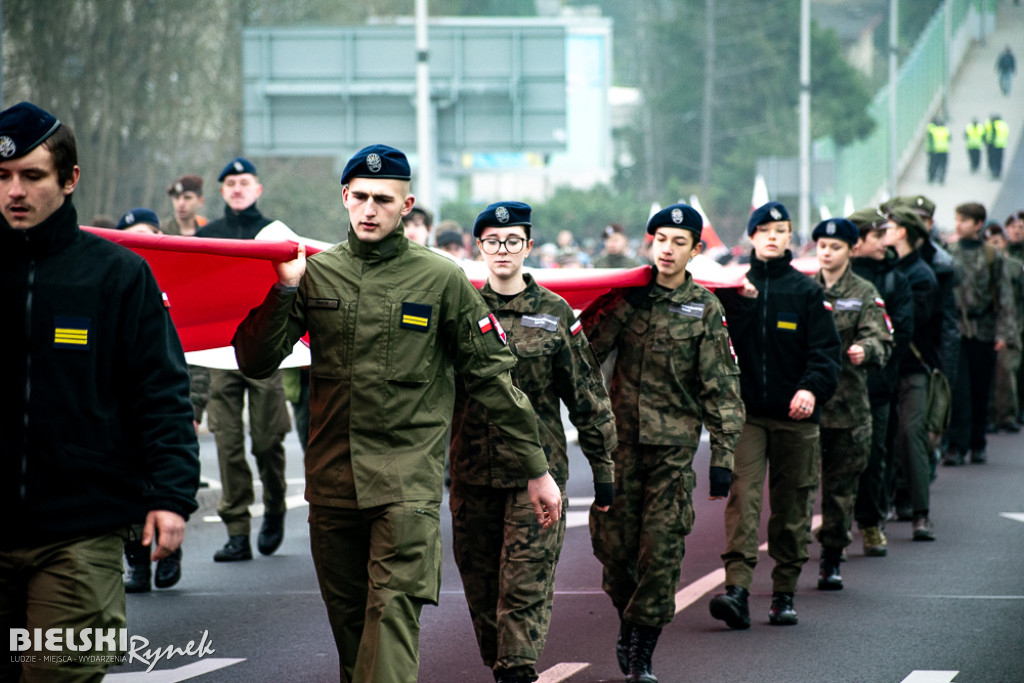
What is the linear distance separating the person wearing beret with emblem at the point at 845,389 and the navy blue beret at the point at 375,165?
4.19 meters

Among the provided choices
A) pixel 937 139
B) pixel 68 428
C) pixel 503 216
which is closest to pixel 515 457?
pixel 503 216

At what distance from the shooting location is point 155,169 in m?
32.6

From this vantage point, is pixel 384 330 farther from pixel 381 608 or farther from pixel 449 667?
pixel 449 667

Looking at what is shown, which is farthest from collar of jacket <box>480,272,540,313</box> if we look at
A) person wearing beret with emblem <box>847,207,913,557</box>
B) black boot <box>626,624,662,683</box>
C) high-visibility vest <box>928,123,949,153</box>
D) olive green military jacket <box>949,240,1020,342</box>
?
high-visibility vest <box>928,123,949,153</box>

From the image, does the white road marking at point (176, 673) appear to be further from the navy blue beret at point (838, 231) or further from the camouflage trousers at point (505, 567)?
the navy blue beret at point (838, 231)

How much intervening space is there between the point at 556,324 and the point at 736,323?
7.47 ft

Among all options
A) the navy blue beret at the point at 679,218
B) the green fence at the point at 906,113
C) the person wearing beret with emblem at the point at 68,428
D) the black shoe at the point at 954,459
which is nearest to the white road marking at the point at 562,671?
the navy blue beret at the point at 679,218

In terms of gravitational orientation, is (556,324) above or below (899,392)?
above

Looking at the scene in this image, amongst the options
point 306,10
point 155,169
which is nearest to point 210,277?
point 155,169

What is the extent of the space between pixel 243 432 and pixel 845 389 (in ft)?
12.0

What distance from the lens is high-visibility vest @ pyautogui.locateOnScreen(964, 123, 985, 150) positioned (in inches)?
1917

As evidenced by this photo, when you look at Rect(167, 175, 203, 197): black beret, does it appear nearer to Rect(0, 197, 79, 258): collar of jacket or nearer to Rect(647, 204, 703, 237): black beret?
Rect(647, 204, 703, 237): black beret

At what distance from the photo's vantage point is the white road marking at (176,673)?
660 cm

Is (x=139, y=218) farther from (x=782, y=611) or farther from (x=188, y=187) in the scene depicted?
(x=782, y=611)
